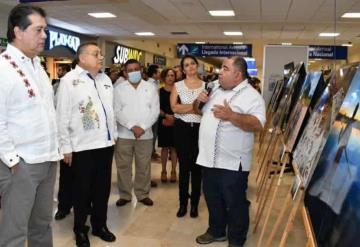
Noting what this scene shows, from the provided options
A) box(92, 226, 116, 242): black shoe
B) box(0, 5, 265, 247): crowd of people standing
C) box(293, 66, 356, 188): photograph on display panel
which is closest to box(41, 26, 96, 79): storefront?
box(0, 5, 265, 247): crowd of people standing

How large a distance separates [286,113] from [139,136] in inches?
55.5

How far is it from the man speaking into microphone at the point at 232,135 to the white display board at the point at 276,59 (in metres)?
5.35

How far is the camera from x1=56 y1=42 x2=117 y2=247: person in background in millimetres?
2908

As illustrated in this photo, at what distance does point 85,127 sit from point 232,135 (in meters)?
1.09

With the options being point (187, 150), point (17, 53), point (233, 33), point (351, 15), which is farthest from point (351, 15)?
point (17, 53)

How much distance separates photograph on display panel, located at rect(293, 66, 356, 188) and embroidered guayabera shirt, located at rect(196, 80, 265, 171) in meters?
0.65

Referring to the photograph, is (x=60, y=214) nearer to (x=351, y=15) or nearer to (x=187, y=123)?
(x=187, y=123)

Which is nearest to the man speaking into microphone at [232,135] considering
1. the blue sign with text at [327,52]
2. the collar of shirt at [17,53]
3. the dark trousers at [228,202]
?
the dark trousers at [228,202]

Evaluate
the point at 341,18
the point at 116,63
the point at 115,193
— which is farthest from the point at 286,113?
the point at 116,63

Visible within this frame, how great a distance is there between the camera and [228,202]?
2.97m

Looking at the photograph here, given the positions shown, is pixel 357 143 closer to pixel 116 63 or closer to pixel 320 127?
pixel 320 127

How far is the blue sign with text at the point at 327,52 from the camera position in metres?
14.4

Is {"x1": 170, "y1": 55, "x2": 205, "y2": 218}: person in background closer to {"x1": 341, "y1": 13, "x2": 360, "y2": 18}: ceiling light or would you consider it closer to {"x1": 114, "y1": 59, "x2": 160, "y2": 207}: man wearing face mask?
{"x1": 114, "y1": 59, "x2": 160, "y2": 207}: man wearing face mask

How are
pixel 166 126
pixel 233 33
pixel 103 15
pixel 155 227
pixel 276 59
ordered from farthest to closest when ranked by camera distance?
1. pixel 233 33
2. pixel 103 15
3. pixel 276 59
4. pixel 166 126
5. pixel 155 227
